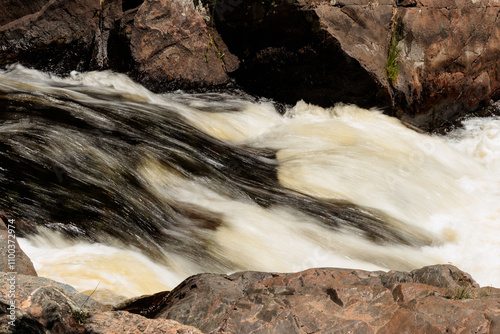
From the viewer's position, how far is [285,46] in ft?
24.5

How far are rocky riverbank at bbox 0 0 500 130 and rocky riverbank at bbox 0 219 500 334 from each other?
486 centimetres

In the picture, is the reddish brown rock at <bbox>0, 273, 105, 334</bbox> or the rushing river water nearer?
the reddish brown rock at <bbox>0, 273, 105, 334</bbox>

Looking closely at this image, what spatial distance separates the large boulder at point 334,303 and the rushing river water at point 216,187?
722 millimetres

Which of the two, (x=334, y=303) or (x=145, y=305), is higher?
(x=334, y=303)

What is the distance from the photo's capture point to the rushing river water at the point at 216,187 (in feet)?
12.5

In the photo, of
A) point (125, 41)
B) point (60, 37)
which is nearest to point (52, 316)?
point (125, 41)

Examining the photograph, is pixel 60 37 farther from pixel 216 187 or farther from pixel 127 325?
pixel 127 325

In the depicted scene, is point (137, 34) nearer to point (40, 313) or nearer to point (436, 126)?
point (436, 126)

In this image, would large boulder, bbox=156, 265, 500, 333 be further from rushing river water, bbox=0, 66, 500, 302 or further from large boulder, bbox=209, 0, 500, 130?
large boulder, bbox=209, 0, 500, 130

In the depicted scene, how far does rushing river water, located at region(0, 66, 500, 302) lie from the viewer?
12.5ft

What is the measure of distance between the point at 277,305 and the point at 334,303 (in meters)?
0.28

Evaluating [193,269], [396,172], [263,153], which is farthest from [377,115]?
[193,269]

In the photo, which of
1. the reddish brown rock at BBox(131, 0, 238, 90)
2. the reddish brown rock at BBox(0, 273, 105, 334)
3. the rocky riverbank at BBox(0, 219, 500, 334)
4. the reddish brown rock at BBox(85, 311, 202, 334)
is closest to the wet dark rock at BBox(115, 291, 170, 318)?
the rocky riverbank at BBox(0, 219, 500, 334)

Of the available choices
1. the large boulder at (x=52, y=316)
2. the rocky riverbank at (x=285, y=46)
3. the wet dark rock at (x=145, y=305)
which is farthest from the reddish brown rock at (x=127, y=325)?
the rocky riverbank at (x=285, y=46)
